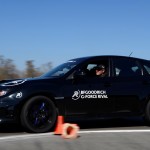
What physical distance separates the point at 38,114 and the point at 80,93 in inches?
40.1

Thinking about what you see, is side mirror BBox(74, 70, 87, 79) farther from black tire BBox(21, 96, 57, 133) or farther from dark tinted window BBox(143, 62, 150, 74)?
dark tinted window BBox(143, 62, 150, 74)

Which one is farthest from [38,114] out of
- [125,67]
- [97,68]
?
[125,67]

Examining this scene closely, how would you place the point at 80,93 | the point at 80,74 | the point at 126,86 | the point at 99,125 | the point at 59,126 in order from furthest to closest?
the point at 99,125 → the point at 126,86 → the point at 80,74 → the point at 80,93 → the point at 59,126

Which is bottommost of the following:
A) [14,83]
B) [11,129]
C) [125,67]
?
[11,129]

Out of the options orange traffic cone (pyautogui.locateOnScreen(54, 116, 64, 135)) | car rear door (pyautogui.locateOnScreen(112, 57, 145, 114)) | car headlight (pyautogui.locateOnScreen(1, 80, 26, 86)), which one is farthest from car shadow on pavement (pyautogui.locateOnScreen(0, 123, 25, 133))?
car rear door (pyautogui.locateOnScreen(112, 57, 145, 114))

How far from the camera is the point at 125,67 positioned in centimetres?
963

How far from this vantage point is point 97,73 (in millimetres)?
9398

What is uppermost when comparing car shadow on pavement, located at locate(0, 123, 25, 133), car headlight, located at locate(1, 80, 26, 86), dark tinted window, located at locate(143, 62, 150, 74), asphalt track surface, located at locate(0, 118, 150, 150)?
dark tinted window, located at locate(143, 62, 150, 74)

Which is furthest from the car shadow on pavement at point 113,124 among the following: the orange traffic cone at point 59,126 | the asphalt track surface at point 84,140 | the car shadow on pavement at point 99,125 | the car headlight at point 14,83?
the car headlight at point 14,83

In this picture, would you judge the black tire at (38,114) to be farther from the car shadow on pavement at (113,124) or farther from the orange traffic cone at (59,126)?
the car shadow on pavement at (113,124)

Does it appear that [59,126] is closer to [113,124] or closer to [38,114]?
[38,114]

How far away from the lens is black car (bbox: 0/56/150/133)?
845cm

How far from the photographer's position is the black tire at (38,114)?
332 inches

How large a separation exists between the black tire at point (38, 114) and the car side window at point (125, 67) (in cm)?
182
